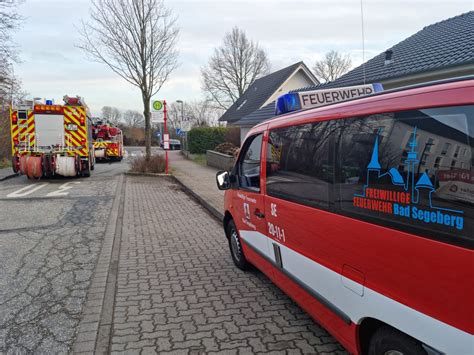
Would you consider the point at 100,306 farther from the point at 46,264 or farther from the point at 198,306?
the point at 46,264

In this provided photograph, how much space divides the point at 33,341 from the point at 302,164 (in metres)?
2.72

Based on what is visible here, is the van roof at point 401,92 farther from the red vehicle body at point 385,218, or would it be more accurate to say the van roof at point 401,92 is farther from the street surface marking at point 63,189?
the street surface marking at point 63,189

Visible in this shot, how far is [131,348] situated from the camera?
9.91ft

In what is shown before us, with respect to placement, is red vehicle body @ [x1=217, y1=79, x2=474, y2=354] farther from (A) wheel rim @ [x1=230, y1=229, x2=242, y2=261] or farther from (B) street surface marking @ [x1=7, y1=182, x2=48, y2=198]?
(B) street surface marking @ [x1=7, y1=182, x2=48, y2=198]

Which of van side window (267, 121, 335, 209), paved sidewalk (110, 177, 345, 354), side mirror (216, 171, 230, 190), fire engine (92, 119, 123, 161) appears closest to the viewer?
van side window (267, 121, 335, 209)

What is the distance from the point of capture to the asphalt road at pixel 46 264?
10.8 ft

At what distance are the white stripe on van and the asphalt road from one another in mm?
2038

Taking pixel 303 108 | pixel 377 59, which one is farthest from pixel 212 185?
pixel 303 108

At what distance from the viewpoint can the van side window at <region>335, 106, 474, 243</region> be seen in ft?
5.56

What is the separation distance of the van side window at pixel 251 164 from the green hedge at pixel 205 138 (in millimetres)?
26550

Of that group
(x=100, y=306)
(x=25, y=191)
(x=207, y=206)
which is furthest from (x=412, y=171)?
(x=25, y=191)

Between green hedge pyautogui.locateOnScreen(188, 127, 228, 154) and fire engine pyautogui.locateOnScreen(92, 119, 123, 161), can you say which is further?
green hedge pyautogui.locateOnScreen(188, 127, 228, 154)

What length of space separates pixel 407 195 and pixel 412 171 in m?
0.13

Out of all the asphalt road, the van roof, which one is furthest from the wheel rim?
the van roof
